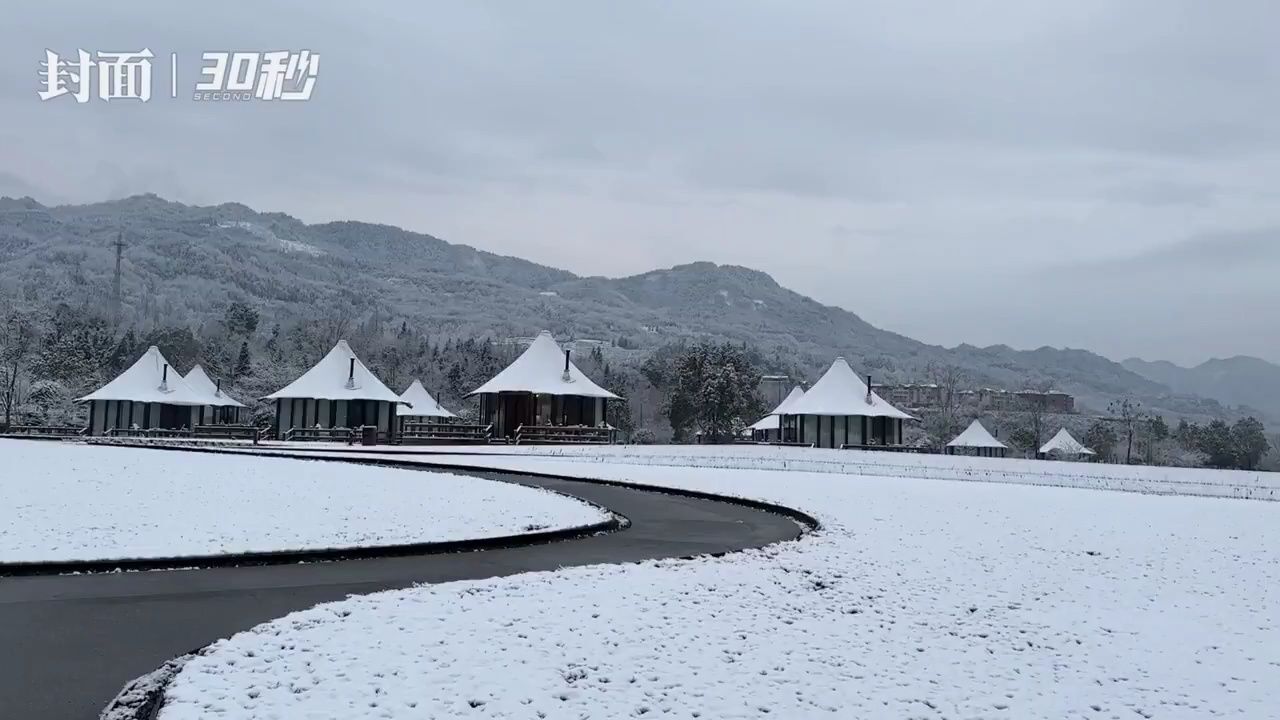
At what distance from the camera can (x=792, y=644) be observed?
7887 millimetres

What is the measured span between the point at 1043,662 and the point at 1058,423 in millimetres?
100095

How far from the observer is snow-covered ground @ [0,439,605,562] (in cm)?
1207

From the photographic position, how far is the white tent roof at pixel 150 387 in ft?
201

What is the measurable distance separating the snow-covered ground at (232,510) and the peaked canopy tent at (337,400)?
3332 centimetres

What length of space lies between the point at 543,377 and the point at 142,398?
83.7ft

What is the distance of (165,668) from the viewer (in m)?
6.77

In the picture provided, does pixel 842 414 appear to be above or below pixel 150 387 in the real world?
below

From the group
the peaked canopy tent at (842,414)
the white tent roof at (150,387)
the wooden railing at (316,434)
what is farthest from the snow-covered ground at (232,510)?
the white tent roof at (150,387)

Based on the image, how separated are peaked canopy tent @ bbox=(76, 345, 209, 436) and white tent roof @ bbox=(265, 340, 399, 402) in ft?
36.5

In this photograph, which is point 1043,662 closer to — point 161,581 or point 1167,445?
point 161,581

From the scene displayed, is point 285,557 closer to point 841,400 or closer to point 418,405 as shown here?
point 841,400

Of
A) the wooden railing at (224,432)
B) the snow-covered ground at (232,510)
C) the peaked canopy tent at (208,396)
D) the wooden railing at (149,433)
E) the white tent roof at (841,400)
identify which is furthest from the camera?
the peaked canopy tent at (208,396)

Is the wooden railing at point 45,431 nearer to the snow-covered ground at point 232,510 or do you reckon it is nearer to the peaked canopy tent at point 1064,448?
the snow-covered ground at point 232,510

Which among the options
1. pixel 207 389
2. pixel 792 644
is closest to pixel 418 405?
pixel 207 389
